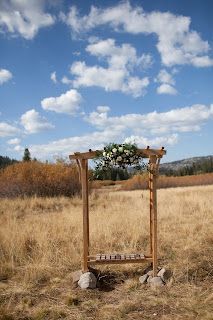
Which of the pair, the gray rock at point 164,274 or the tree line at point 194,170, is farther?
the tree line at point 194,170

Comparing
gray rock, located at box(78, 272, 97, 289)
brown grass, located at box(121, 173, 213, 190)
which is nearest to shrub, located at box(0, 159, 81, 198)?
gray rock, located at box(78, 272, 97, 289)

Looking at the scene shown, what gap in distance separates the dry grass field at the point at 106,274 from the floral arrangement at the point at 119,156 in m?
1.89

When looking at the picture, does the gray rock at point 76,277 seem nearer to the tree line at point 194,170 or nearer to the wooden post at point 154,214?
the wooden post at point 154,214

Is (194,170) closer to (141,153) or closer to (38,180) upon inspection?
(38,180)

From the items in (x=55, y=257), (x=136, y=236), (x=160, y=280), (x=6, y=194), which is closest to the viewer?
(x=160, y=280)

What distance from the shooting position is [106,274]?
4.45m

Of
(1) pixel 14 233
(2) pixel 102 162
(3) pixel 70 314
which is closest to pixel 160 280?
(3) pixel 70 314

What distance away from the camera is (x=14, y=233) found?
573 cm

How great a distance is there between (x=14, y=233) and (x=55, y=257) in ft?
4.45

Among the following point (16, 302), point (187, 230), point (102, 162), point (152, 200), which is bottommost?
point (16, 302)

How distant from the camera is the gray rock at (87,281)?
12.9ft

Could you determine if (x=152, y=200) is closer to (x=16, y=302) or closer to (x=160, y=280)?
(x=160, y=280)

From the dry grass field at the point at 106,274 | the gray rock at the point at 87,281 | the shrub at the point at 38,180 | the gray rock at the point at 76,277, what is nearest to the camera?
the dry grass field at the point at 106,274

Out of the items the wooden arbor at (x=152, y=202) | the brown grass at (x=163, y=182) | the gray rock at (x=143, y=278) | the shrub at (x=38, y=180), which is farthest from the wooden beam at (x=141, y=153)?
the brown grass at (x=163, y=182)
